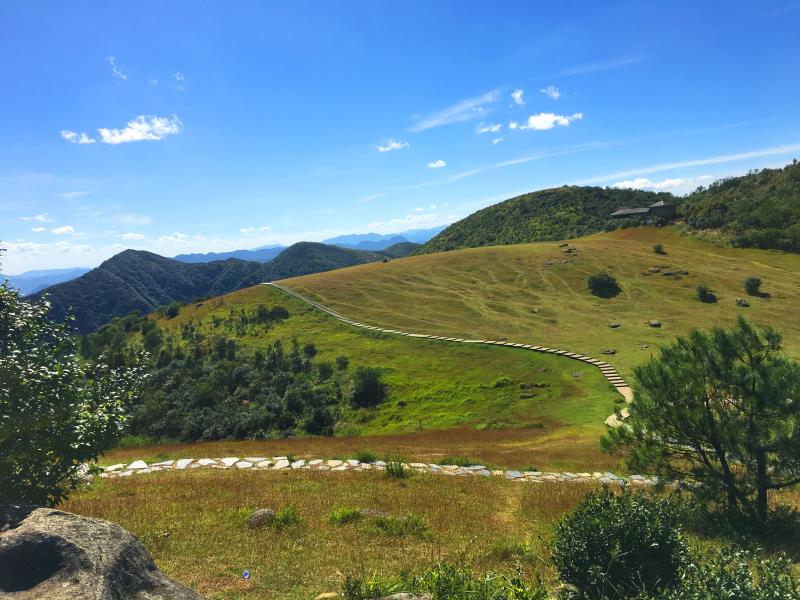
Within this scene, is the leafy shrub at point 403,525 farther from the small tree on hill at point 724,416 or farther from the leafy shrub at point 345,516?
the small tree on hill at point 724,416

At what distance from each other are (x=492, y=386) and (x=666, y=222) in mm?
83890

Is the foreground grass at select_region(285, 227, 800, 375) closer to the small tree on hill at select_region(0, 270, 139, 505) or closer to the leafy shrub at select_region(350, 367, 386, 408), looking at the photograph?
the leafy shrub at select_region(350, 367, 386, 408)

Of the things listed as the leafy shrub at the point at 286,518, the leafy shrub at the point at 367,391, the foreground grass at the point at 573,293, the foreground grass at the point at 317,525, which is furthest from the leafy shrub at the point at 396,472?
the foreground grass at the point at 573,293

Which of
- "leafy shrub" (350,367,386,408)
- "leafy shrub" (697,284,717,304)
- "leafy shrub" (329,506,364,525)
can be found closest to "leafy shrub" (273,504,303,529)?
"leafy shrub" (329,506,364,525)

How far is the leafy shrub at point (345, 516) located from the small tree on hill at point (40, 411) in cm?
673

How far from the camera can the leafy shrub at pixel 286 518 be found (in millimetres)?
12773

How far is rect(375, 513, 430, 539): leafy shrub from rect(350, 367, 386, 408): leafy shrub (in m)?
32.0

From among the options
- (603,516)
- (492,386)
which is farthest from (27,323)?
(492,386)

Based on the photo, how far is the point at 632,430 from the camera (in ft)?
48.0

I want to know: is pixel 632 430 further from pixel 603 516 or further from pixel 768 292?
pixel 768 292

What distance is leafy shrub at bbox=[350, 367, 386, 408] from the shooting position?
4544 cm

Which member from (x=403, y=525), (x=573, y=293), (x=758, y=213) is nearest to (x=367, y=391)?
(x=403, y=525)

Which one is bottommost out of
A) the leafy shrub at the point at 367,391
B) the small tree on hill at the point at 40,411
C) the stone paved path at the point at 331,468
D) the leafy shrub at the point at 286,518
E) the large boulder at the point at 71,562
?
the leafy shrub at the point at 367,391

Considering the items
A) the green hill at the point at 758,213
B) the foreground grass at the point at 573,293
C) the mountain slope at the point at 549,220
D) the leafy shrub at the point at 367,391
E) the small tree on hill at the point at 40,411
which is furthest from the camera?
the mountain slope at the point at 549,220
